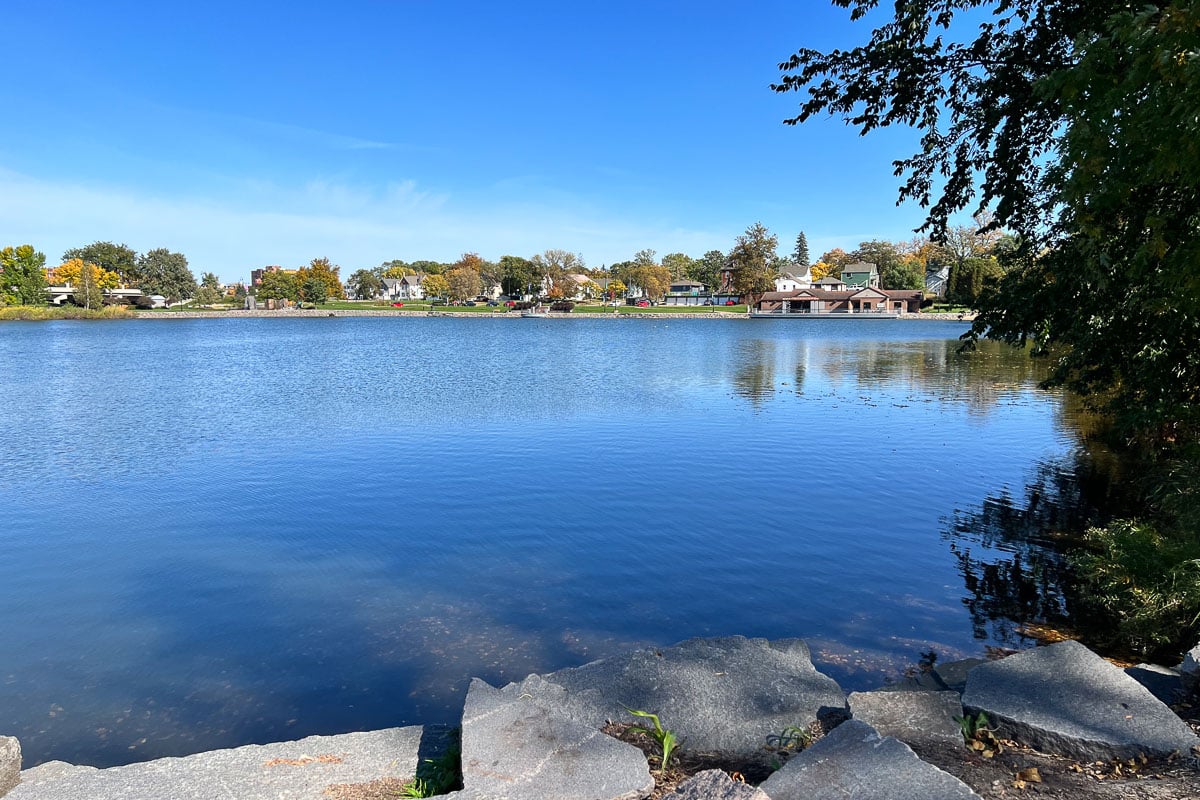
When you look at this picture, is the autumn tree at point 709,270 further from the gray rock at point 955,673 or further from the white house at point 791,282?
the gray rock at point 955,673

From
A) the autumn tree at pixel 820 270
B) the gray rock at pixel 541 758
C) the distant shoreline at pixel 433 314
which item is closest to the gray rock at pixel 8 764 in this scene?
the gray rock at pixel 541 758

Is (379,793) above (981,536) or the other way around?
above

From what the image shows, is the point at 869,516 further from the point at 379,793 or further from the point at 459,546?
the point at 379,793

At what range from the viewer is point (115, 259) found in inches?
5748

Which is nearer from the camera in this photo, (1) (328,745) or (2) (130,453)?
(1) (328,745)

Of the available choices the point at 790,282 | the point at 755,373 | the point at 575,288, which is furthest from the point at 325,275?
the point at 755,373

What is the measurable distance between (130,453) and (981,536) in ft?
66.6

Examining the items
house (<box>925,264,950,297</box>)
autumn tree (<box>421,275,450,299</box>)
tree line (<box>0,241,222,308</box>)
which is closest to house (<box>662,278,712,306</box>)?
house (<box>925,264,950,297</box>)

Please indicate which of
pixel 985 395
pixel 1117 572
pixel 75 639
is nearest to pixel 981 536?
pixel 1117 572

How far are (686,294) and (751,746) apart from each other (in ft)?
568

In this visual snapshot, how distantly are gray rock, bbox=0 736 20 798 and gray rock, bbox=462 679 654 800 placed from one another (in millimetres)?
3142

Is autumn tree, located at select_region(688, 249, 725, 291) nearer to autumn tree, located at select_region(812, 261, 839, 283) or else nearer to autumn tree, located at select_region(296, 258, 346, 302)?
autumn tree, located at select_region(812, 261, 839, 283)

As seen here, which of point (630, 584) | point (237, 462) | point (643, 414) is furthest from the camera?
point (643, 414)

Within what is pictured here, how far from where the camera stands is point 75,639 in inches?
352
